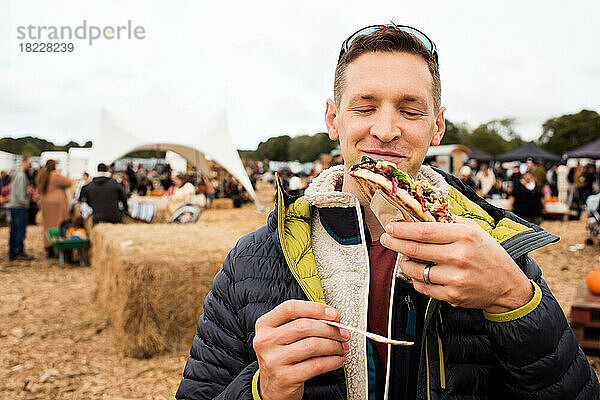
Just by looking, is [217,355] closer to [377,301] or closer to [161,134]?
[377,301]

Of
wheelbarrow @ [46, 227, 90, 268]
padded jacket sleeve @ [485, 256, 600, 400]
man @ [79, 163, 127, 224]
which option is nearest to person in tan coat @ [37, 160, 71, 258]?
wheelbarrow @ [46, 227, 90, 268]

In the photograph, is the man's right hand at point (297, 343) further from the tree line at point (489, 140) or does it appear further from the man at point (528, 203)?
the tree line at point (489, 140)

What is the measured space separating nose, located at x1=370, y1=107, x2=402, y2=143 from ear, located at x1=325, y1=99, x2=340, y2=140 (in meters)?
0.28

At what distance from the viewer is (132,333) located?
5.03 m

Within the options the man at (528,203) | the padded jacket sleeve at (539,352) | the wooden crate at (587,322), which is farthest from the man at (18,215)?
the man at (528,203)

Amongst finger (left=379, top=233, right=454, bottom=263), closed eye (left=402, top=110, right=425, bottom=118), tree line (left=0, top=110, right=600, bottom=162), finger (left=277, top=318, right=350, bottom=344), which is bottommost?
finger (left=277, top=318, right=350, bottom=344)

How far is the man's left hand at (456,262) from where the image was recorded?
3.70 ft

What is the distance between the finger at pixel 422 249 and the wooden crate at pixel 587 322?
4.98 m

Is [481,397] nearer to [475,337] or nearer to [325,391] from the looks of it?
[475,337]

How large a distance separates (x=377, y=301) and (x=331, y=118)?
778mm

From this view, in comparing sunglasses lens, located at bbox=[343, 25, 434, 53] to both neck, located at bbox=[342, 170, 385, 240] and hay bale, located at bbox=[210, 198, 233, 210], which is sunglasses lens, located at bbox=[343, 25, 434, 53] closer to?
neck, located at bbox=[342, 170, 385, 240]

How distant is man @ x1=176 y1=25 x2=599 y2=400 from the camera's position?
1.19m

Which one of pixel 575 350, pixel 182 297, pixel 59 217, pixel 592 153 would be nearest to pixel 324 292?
pixel 575 350

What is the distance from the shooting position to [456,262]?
3.70 feet
